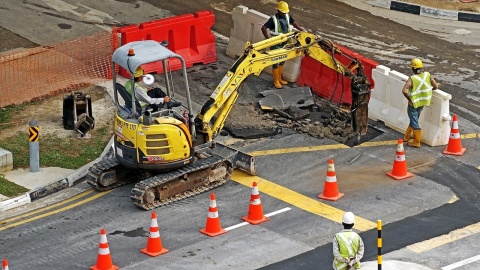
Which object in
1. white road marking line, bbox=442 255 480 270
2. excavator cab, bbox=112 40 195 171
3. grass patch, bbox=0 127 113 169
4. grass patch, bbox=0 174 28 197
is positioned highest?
excavator cab, bbox=112 40 195 171

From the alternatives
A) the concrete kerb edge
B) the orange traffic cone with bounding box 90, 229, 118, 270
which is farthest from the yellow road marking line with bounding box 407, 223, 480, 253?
the concrete kerb edge

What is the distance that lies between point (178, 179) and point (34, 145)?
110 inches

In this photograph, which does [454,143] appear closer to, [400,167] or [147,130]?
[400,167]

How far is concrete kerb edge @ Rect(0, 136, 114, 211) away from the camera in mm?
20053

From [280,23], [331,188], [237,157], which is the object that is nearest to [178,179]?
[237,157]

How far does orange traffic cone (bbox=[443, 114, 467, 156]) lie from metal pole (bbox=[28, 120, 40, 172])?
7.34m

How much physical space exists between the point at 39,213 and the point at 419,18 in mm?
13353

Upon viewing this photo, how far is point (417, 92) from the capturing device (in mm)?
21938

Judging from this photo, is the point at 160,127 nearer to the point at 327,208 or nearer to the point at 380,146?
the point at 327,208

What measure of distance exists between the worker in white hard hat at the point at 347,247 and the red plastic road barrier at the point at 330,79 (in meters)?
8.48

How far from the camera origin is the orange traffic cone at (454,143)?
855 inches

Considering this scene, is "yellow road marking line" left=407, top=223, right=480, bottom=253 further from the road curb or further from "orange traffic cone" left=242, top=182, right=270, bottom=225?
the road curb

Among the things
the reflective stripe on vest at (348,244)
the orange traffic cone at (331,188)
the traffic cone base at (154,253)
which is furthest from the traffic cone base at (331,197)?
the reflective stripe on vest at (348,244)

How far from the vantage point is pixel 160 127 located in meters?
19.6
